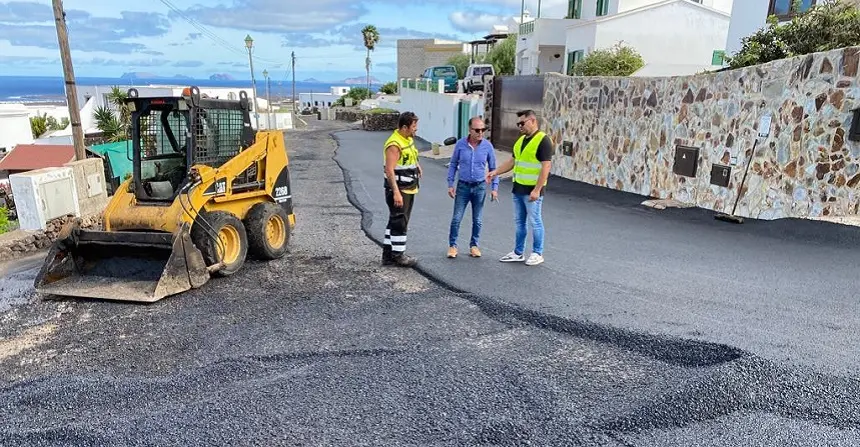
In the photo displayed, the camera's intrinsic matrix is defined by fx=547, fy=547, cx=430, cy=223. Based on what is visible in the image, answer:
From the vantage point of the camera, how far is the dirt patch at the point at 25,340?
4543 millimetres

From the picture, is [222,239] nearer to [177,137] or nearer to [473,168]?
[177,137]

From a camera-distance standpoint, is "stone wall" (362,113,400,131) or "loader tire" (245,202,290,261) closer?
"loader tire" (245,202,290,261)

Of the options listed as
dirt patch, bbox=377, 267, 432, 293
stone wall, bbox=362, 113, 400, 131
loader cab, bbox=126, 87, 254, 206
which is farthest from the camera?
stone wall, bbox=362, 113, 400, 131

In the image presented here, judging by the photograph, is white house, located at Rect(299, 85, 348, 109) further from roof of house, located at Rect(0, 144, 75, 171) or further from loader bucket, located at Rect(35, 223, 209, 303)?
loader bucket, located at Rect(35, 223, 209, 303)

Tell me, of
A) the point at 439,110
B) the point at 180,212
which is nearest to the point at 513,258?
the point at 180,212

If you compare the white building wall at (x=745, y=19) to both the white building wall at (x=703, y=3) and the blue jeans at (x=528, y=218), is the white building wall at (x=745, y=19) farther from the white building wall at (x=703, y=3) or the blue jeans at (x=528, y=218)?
the blue jeans at (x=528, y=218)

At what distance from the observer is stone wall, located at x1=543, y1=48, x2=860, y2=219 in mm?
7574

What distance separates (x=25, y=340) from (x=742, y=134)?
9.55 m

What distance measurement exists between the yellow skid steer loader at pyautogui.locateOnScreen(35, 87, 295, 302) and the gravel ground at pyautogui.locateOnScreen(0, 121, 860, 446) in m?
0.30

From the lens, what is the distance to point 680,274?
5996 mm

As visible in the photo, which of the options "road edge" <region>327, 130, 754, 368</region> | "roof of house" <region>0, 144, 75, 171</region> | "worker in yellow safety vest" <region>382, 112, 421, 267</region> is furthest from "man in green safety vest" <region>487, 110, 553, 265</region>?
"roof of house" <region>0, 144, 75, 171</region>

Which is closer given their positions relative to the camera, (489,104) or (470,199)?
(470,199)

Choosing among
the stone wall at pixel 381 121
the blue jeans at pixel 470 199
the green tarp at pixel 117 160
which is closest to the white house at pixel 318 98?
the stone wall at pixel 381 121

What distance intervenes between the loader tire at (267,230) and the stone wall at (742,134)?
6.92m
